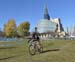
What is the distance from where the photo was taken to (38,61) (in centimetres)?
1395

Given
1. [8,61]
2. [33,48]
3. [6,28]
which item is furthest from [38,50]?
[6,28]

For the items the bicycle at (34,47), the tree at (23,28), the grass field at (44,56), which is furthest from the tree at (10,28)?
the bicycle at (34,47)

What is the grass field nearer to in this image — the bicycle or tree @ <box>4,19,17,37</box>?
the bicycle

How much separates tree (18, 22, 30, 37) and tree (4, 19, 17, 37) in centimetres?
421

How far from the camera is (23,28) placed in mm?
131625

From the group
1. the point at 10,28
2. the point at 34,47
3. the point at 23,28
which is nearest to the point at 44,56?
the point at 34,47

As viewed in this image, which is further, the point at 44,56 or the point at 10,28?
the point at 10,28

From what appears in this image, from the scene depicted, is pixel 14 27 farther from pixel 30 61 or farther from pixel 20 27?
pixel 30 61

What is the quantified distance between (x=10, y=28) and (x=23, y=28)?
31.9 ft

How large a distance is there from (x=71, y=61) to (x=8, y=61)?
4.19 meters

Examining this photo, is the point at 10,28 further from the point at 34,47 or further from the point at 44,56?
the point at 44,56

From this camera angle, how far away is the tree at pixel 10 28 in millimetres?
124000

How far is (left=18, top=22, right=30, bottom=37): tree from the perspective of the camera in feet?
431

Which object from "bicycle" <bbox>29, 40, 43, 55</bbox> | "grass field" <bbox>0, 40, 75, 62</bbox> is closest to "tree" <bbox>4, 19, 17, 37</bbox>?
"grass field" <bbox>0, 40, 75, 62</bbox>
